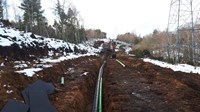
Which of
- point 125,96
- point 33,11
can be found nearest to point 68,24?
point 33,11

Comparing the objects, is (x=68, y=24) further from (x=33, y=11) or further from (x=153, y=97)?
(x=153, y=97)

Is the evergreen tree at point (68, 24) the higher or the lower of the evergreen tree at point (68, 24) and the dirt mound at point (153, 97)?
the higher

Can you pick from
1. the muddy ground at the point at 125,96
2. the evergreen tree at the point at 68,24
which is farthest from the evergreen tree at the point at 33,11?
the muddy ground at the point at 125,96

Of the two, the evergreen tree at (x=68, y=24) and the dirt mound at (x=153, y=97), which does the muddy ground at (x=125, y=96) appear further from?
the evergreen tree at (x=68, y=24)

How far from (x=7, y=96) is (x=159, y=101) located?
17.6ft

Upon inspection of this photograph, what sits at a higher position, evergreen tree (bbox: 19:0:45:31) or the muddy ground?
evergreen tree (bbox: 19:0:45:31)

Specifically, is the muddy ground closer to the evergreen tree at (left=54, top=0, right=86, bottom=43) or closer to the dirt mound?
the dirt mound

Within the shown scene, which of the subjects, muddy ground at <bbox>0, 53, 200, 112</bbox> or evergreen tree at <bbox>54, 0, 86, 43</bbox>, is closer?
muddy ground at <bbox>0, 53, 200, 112</bbox>

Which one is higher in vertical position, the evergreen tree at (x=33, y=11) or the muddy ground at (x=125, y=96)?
the evergreen tree at (x=33, y=11)

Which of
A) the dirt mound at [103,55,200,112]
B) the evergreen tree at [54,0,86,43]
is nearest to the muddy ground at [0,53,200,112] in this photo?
the dirt mound at [103,55,200,112]

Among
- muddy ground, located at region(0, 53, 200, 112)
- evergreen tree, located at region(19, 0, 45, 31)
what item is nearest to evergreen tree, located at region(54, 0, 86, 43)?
evergreen tree, located at region(19, 0, 45, 31)

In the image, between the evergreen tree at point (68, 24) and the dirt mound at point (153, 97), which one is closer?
the dirt mound at point (153, 97)

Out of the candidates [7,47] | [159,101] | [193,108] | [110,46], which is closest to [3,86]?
[159,101]

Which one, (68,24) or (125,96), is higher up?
(68,24)
